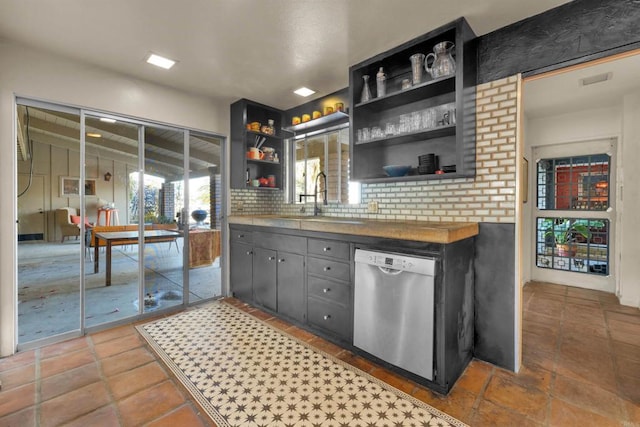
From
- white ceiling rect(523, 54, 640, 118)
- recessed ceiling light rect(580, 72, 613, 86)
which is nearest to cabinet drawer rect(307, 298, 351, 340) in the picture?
white ceiling rect(523, 54, 640, 118)

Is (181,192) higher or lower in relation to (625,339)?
Answer: higher

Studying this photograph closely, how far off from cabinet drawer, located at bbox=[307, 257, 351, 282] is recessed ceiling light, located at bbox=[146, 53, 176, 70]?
7.40ft

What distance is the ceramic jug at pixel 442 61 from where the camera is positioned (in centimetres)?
221

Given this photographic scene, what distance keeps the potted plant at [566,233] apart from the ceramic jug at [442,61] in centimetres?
365

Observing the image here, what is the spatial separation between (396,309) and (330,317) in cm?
72

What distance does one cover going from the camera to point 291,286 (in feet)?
9.42

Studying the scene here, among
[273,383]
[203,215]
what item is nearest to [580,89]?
[273,383]

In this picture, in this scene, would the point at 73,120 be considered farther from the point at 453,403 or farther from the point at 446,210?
the point at 453,403

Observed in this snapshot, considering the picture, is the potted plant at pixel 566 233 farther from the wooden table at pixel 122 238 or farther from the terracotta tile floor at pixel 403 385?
the wooden table at pixel 122 238

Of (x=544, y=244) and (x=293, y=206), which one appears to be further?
(x=544, y=244)

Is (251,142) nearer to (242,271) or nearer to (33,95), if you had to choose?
(242,271)

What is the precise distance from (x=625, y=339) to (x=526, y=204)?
2.23m

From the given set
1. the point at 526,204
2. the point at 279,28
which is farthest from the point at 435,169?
the point at 526,204

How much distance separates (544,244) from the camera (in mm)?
4527
